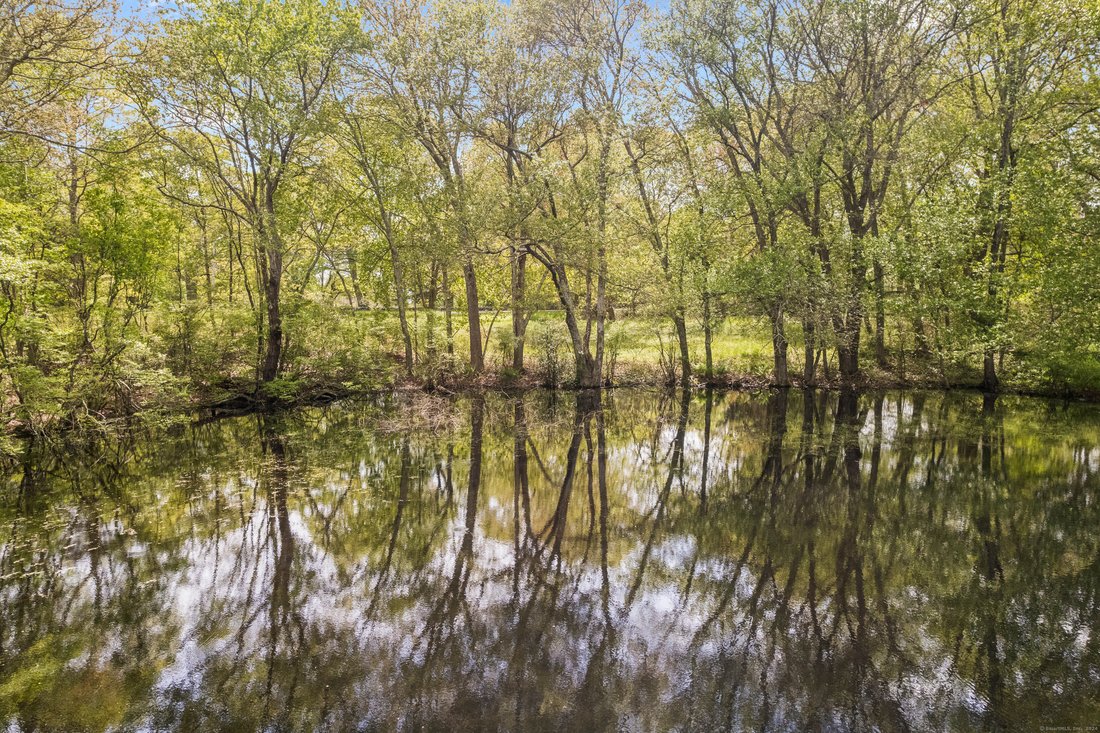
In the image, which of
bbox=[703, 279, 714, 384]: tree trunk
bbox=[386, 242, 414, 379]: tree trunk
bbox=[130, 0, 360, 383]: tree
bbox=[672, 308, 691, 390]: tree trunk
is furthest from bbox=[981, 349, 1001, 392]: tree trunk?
bbox=[130, 0, 360, 383]: tree

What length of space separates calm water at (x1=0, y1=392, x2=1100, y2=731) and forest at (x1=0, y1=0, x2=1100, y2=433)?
717 centimetres

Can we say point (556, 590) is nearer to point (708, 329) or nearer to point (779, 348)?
point (708, 329)

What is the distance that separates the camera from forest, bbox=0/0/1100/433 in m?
18.0

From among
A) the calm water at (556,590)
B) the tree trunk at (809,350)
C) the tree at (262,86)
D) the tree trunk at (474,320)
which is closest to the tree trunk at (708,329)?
the tree trunk at (809,350)

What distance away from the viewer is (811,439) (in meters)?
15.4

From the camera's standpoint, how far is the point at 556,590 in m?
7.30

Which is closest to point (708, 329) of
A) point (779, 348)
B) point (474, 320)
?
point (779, 348)

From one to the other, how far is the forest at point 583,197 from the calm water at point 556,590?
7.17 m

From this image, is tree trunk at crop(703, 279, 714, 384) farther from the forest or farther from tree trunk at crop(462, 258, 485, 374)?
tree trunk at crop(462, 258, 485, 374)

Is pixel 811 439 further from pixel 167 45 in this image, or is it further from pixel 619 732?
pixel 167 45

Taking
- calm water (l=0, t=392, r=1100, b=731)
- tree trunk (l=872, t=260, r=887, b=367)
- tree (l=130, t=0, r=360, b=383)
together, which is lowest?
calm water (l=0, t=392, r=1100, b=731)

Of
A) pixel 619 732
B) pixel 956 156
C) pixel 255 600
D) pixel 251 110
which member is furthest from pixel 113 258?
pixel 956 156

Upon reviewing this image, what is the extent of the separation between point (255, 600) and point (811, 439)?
A: 1338cm

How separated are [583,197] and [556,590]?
17497 mm
